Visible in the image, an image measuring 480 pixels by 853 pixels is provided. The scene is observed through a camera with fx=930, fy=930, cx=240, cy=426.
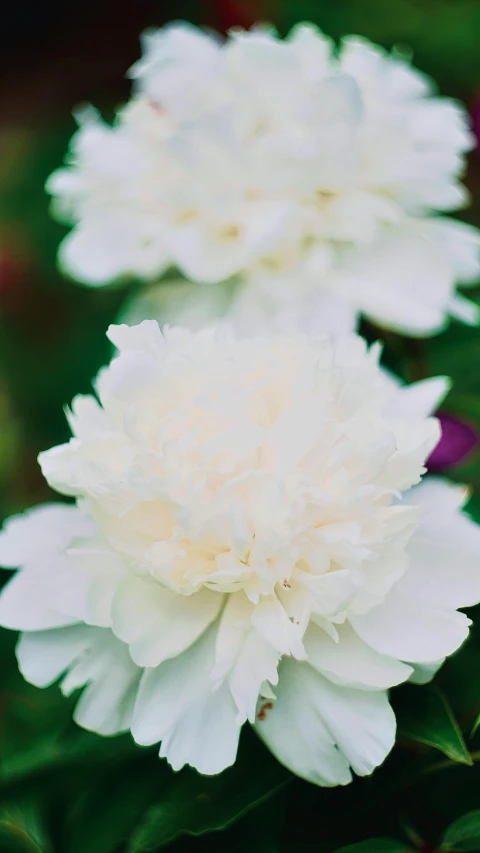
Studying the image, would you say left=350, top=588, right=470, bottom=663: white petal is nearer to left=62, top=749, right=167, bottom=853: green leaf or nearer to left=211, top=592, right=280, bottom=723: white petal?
left=211, top=592, right=280, bottom=723: white petal

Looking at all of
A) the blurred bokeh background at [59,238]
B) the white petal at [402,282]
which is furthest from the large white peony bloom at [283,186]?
the blurred bokeh background at [59,238]

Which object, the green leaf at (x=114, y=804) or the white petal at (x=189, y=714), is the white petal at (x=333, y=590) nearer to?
the white petal at (x=189, y=714)

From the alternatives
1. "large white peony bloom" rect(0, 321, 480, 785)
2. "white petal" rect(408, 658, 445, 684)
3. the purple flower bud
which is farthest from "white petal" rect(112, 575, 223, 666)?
the purple flower bud

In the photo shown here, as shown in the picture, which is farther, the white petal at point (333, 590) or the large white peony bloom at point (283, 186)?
the large white peony bloom at point (283, 186)

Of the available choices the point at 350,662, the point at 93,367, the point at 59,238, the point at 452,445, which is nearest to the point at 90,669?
the point at 350,662

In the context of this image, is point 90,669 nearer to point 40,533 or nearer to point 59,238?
point 40,533

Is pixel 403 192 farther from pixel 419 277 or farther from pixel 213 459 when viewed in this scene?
pixel 213 459

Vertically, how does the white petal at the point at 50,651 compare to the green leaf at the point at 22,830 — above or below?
above
